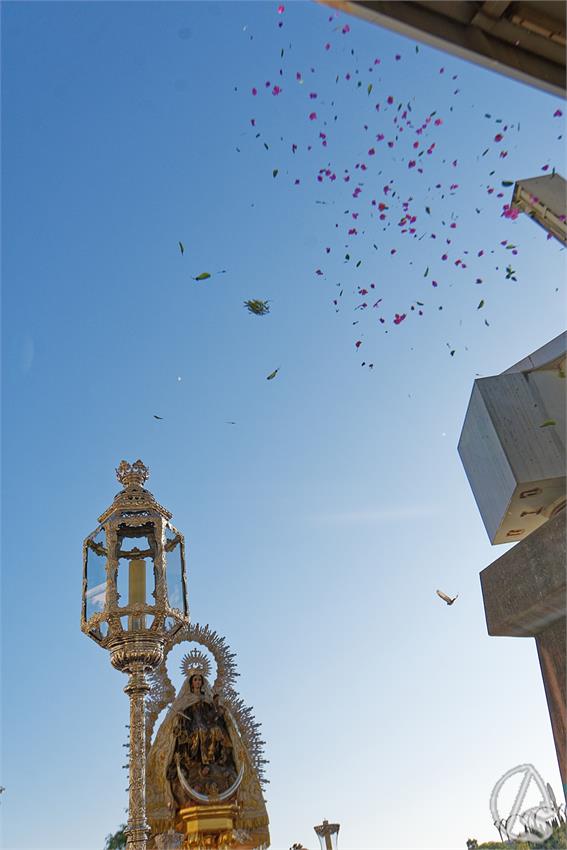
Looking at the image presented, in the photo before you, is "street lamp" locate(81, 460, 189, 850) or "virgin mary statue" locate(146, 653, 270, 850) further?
"virgin mary statue" locate(146, 653, 270, 850)

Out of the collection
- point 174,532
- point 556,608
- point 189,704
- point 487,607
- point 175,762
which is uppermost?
point 174,532

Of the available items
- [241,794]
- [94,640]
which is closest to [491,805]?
[94,640]

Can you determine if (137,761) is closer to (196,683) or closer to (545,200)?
(196,683)

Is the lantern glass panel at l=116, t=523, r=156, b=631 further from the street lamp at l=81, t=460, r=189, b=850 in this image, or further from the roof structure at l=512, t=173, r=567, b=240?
the roof structure at l=512, t=173, r=567, b=240

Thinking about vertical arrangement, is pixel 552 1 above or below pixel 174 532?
below

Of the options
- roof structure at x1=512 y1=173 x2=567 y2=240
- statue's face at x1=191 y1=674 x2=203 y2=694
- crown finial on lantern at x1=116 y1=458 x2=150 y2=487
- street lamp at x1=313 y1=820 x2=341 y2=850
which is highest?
crown finial on lantern at x1=116 y1=458 x2=150 y2=487

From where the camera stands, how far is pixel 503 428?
6000 millimetres

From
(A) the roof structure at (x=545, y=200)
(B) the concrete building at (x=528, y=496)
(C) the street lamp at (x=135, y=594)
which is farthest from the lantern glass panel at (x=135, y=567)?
(A) the roof structure at (x=545, y=200)

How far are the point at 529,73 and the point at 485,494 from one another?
463cm

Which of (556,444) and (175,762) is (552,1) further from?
(175,762)

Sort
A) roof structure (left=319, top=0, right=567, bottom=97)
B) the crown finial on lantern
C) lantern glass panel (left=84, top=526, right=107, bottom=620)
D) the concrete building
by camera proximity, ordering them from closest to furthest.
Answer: roof structure (left=319, top=0, right=567, bottom=97) → the concrete building → lantern glass panel (left=84, top=526, right=107, bottom=620) → the crown finial on lantern

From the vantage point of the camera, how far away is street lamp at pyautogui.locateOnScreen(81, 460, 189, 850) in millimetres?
8133

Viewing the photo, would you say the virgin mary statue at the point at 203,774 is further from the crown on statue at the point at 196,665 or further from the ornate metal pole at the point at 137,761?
the ornate metal pole at the point at 137,761

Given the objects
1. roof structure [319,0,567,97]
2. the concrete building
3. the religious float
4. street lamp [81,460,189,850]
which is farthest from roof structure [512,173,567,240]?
the religious float
